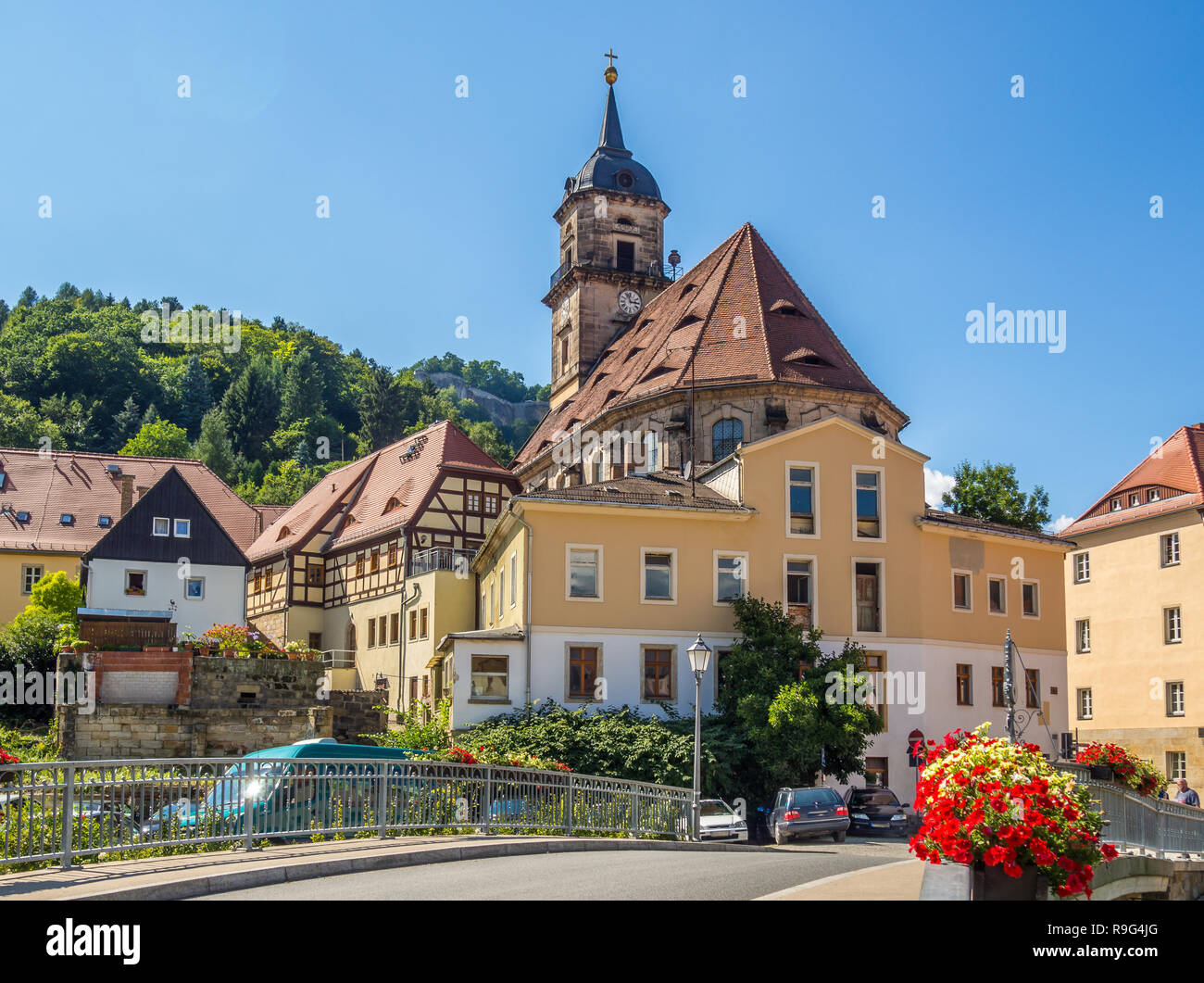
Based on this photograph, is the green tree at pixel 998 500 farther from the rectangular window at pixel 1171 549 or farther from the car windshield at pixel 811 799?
the car windshield at pixel 811 799

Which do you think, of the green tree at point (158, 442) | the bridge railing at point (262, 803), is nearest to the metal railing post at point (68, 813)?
the bridge railing at point (262, 803)

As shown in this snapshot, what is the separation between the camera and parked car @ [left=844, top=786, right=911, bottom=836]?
2861 centimetres

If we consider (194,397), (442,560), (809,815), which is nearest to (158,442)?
(194,397)

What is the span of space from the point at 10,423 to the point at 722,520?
246 feet

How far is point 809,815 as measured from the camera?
25.6 m

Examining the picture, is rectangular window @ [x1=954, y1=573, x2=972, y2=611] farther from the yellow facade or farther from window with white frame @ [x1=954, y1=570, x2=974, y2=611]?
the yellow facade

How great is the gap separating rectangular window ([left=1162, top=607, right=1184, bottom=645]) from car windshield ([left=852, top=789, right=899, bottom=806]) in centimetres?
2453

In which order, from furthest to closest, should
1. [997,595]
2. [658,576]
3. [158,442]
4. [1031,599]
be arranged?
[158,442], [1031,599], [997,595], [658,576]

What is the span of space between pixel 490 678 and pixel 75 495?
32.7 meters

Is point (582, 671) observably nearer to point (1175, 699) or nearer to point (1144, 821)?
point (1144, 821)

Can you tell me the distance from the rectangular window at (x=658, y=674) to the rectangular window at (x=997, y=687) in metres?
9.96

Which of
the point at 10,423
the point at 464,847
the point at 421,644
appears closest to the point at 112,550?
the point at 421,644
